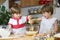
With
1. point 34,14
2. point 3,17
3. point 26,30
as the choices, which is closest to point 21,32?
point 26,30

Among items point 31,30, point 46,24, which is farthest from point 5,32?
point 46,24

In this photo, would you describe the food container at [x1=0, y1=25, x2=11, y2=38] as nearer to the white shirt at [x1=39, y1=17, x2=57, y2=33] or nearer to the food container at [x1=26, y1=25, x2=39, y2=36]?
the food container at [x1=26, y1=25, x2=39, y2=36]

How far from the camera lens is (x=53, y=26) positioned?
8.58 ft

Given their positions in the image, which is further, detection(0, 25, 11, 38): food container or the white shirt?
the white shirt

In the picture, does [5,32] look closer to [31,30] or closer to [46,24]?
[31,30]

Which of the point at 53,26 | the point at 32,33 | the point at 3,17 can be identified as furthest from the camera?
the point at 3,17

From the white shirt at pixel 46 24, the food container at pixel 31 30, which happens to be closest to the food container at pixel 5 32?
the food container at pixel 31 30

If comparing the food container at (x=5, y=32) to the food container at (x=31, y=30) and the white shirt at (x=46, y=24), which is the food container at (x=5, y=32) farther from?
the white shirt at (x=46, y=24)

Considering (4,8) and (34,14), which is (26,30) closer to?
(4,8)

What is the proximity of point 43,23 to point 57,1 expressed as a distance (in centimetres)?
187

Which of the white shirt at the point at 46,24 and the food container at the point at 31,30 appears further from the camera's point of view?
the white shirt at the point at 46,24

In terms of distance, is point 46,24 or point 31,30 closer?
point 31,30

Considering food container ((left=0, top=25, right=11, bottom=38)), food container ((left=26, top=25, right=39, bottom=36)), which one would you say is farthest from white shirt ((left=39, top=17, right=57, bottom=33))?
food container ((left=0, top=25, right=11, bottom=38))

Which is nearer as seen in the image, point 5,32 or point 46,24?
point 5,32
